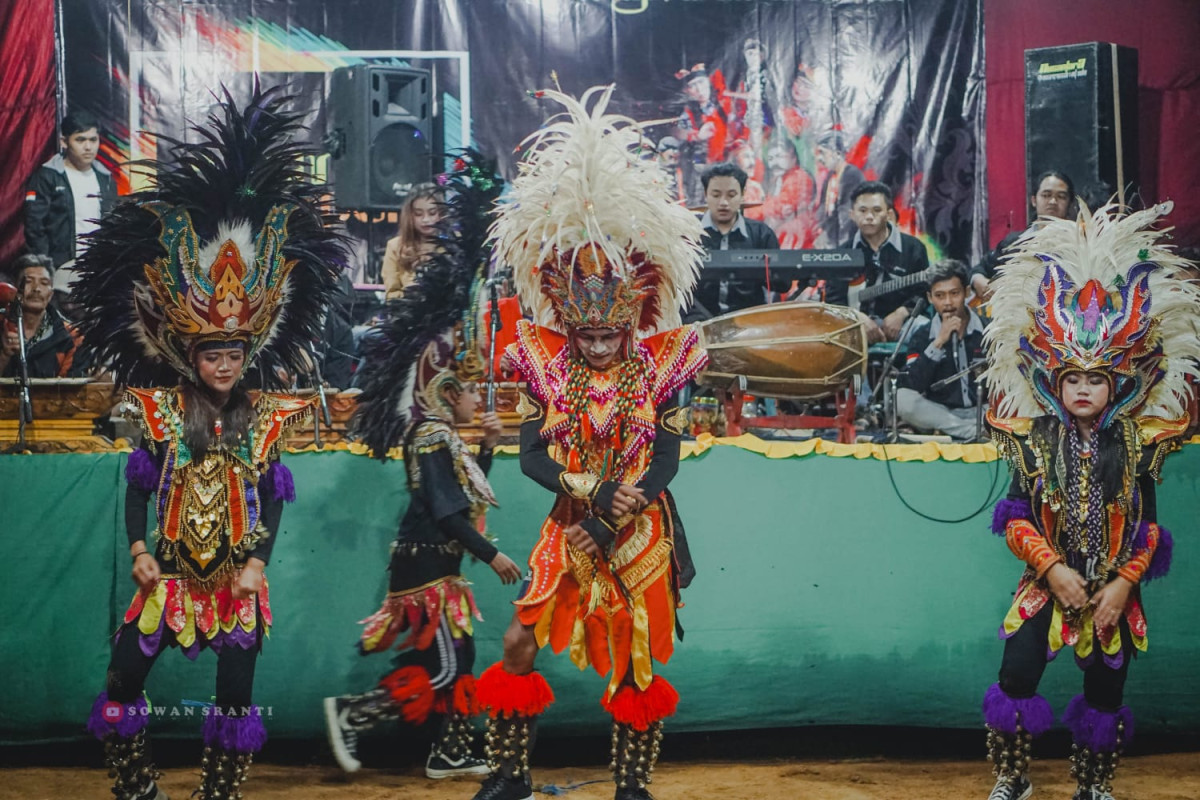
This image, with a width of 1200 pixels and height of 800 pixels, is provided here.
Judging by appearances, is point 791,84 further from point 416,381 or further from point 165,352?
point 165,352

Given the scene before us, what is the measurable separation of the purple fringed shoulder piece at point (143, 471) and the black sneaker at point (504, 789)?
1602mm

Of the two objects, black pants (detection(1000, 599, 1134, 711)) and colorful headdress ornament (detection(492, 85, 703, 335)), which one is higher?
colorful headdress ornament (detection(492, 85, 703, 335))

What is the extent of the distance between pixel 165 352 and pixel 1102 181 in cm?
643

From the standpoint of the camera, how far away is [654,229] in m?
4.54

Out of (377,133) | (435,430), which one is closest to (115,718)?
(435,430)

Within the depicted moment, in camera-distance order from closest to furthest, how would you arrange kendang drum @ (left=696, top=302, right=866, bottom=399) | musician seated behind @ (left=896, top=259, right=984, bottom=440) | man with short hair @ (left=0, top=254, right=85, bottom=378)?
kendang drum @ (left=696, top=302, right=866, bottom=399)
man with short hair @ (left=0, top=254, right=85, bottom=378)
musician seated behind @ (left=896, top=259, right=984, bottom=440)

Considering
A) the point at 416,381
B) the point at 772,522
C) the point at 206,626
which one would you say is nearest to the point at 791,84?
the point at 772,522

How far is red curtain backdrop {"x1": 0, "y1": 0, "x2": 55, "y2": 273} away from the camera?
8.34 metres

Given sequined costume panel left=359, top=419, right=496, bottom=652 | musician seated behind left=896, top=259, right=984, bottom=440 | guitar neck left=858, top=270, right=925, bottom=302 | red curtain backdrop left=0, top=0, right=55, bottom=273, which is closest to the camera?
sequined costume panel left=359, top=419, right=496, bottom=652

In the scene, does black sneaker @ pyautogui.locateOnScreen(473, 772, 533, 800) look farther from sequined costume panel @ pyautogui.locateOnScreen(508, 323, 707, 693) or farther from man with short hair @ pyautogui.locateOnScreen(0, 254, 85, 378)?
man with short hair @ pyautogui.locateOnScreen(0, 254, 85, 378)

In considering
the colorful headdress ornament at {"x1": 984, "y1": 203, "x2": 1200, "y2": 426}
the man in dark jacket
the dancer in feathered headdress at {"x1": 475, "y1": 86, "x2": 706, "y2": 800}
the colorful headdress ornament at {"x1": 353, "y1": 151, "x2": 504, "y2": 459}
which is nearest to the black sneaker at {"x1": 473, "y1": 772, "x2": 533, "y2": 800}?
the dancer in feathered headdress at {"x1": 475, "y1": 86, "x2": 706, "y2": 800}

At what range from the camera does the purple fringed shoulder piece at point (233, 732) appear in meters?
4.39

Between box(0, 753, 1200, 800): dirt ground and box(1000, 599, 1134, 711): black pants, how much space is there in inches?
27.9

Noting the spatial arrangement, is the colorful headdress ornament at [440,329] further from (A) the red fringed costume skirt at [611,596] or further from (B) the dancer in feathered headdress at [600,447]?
(A) the red fringed costume skirt at [611,596]
